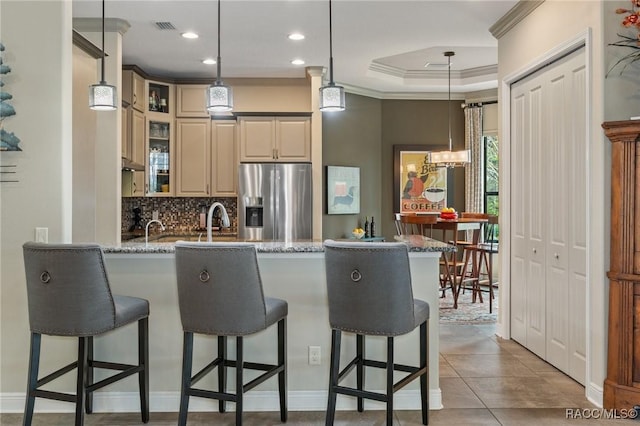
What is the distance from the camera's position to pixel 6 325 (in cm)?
317

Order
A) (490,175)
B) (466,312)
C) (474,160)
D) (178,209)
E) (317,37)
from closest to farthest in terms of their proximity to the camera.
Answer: (317,37), (466,312), (178,209), (474,160), (490,175)

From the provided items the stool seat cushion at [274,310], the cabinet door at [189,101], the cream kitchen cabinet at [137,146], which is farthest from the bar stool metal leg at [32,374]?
the cabinet door at [189,101]

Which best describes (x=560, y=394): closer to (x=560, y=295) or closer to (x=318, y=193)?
(x=560, y=295)

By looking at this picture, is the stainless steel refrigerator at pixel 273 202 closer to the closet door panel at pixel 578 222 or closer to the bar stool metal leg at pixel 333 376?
the closet door panel at pixel 578 222

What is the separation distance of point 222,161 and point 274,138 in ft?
2.47

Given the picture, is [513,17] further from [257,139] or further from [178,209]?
[178,209]

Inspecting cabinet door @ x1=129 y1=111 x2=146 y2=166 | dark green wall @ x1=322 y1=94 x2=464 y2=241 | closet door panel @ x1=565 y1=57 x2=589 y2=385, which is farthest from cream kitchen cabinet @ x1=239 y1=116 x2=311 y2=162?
closet door panel @ x1=565 y1=57 x2=589 y2=385

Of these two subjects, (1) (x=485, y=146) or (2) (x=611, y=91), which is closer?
(2) (x=611, y=91)

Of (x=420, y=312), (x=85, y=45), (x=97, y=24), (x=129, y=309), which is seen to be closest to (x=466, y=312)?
(x=420, y=312)

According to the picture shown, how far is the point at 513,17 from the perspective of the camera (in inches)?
180

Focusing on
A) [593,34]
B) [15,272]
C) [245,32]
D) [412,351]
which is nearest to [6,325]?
[15,272]

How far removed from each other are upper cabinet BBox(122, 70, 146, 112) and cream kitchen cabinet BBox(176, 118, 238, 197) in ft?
1.91

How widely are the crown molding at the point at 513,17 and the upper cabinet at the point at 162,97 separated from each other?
3891 millimetres

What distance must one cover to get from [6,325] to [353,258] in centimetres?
216
